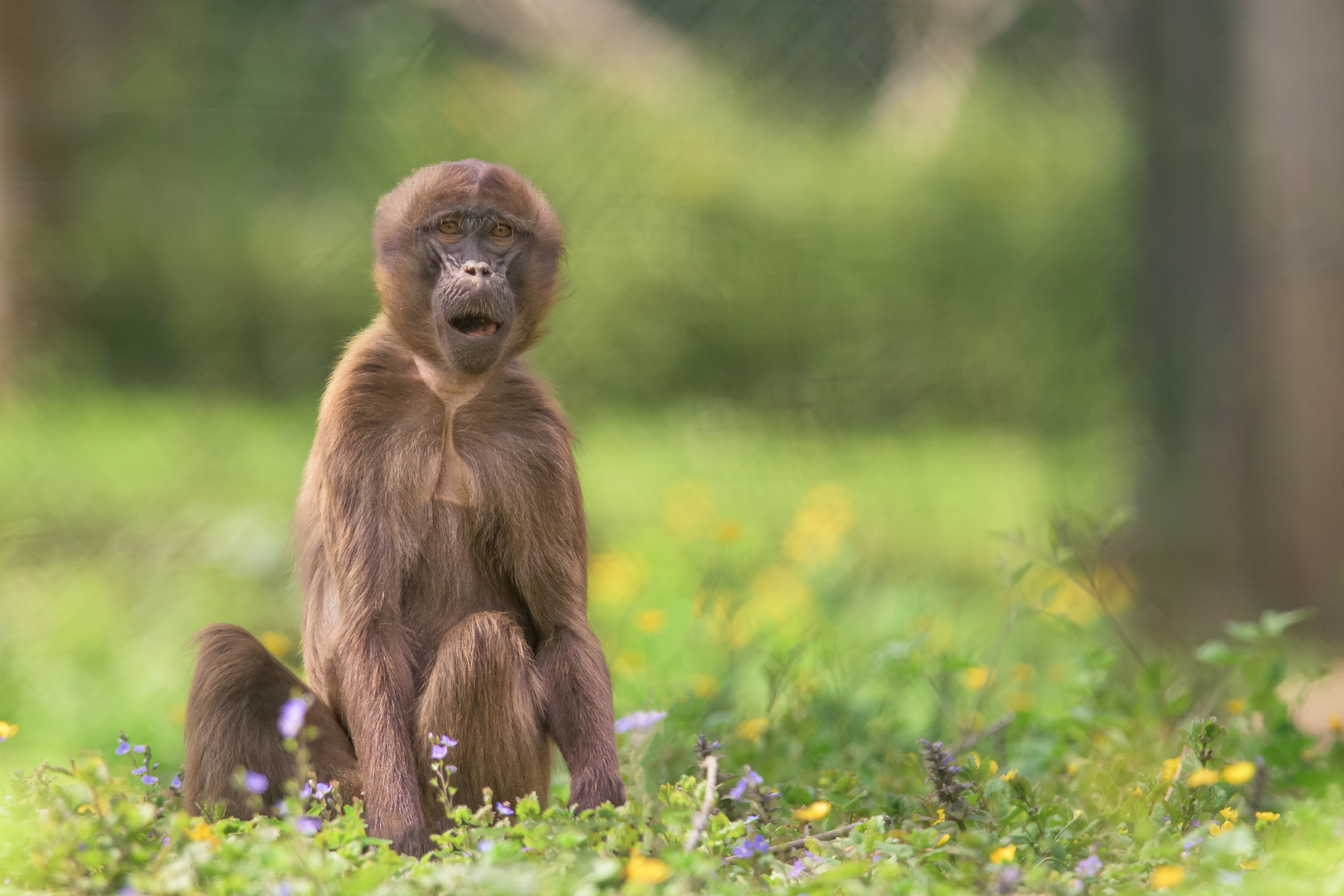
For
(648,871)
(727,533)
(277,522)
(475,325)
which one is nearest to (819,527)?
(727,533)

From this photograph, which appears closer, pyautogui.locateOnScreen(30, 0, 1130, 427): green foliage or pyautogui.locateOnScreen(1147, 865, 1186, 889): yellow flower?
pyautogui.locateOnScreen(1147, 865, 1186, 889): yellow flower

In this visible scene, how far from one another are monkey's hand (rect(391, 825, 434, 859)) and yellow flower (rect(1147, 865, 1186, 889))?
171 centimetres

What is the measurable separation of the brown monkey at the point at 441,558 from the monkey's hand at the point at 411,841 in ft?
0.08

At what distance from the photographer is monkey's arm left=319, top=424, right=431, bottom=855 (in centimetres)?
354

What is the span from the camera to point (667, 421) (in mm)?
7137

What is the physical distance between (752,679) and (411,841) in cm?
273

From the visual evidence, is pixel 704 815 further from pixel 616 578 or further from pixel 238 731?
pixel 616 578

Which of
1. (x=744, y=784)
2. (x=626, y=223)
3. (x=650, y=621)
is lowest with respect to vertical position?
(x=744, y=784)

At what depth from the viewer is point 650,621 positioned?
541 centimetres

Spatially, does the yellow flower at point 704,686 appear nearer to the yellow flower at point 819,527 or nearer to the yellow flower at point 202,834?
the yellow flower at point 819,527

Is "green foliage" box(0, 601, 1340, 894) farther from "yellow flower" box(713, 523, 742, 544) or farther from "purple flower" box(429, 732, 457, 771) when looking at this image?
"yellow flower" box(713, 523, 742, 544)

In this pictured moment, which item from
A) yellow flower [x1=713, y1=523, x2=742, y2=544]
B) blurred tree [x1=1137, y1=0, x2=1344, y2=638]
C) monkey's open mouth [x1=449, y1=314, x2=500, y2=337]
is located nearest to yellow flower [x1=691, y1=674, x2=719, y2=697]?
yellow flower [x1=713, y1=523, x2=742, y2=544]

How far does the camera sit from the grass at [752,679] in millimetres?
2934

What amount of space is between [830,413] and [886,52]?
1823mm
